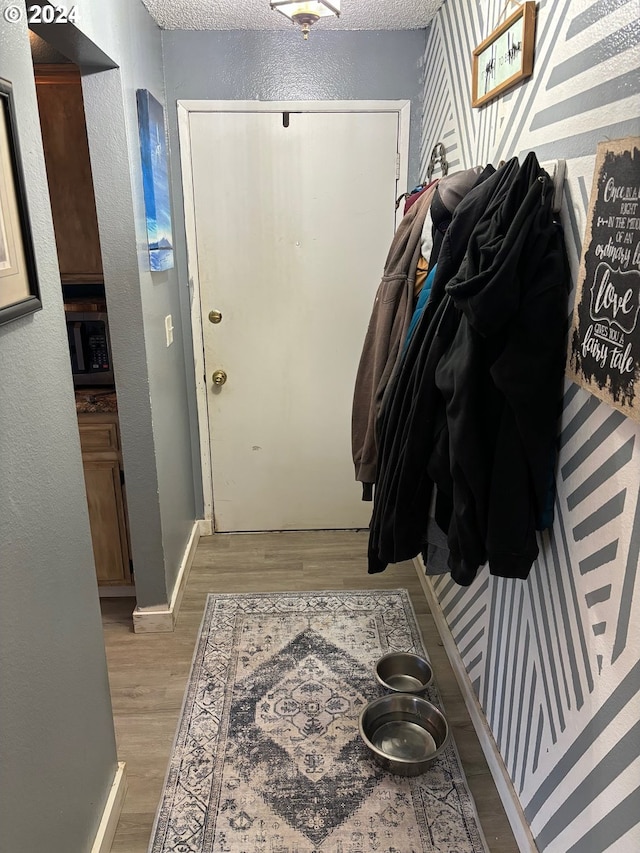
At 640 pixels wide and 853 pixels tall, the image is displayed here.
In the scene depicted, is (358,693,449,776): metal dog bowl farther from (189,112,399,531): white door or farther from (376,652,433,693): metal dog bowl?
(189,112,399,531): white door

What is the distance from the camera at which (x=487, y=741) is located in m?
1.88

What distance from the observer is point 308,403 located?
3080 mm

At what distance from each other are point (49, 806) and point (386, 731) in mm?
1090

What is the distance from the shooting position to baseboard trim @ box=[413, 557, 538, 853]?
5.24ft

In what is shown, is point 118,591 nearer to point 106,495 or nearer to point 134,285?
point 106,495

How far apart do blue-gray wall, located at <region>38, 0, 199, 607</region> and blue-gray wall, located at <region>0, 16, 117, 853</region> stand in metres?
0.78

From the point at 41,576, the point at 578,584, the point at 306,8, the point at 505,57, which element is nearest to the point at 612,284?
the point at 578,584

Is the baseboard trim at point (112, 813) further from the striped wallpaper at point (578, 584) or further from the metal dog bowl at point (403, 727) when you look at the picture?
the striped wallpaper at point (578, 584)

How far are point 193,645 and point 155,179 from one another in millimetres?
1737

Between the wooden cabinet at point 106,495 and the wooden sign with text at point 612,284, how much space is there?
1764 mm

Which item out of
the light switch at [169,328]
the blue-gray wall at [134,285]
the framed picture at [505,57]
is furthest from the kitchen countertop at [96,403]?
the framed picture at [505,57]

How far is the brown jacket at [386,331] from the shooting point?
77.0 inches

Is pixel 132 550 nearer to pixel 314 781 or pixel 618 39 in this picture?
pixel 314 781

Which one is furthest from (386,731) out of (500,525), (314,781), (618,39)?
(618,39)
